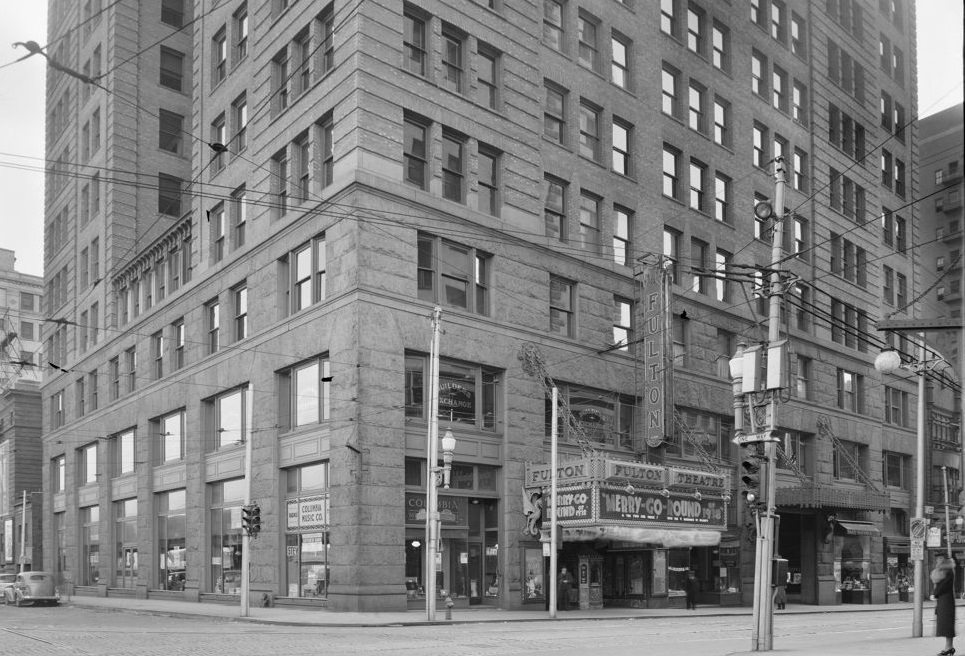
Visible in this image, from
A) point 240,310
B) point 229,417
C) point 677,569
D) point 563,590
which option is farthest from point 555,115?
point 677,569

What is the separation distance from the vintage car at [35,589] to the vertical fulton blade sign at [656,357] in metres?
25.1

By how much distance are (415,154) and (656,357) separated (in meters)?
12.7

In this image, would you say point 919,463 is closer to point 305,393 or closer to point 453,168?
point 453,168

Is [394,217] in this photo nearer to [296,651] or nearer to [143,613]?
[143,613]

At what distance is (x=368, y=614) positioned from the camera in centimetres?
3209

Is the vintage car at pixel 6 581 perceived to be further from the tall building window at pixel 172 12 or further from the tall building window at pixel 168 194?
the tall building window at pixel 172 12

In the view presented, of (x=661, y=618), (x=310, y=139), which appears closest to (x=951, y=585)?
(x=661, y=618)

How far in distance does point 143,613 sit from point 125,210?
26667 mm

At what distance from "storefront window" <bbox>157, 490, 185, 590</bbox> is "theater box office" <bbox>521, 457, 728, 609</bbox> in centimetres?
1660

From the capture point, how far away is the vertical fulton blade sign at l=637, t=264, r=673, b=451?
41.4 meters

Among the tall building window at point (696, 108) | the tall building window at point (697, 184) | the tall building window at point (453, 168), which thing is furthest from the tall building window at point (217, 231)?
the tall building window at point (696, 108)

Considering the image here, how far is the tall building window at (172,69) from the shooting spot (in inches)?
2293

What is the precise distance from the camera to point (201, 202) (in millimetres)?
45969

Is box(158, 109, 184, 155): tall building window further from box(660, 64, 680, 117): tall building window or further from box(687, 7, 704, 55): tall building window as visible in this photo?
box(687, 7, 704, 55): tall building window
